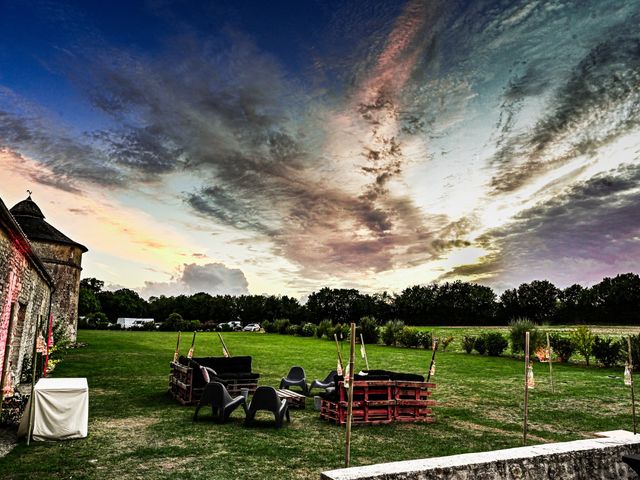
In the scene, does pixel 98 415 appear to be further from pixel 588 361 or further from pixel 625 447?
pixel 588 361

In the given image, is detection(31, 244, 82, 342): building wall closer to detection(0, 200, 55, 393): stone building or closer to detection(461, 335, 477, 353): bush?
detection(0, 200, 55, 393): stone building

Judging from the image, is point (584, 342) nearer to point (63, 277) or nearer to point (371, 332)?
point (371, 332)

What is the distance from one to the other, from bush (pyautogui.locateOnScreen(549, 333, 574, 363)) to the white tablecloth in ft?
79.7

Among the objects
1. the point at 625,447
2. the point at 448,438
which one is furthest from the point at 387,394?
the point at 625,447

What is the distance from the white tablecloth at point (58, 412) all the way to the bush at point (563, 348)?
24.3 meters

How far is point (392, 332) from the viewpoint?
37.6m

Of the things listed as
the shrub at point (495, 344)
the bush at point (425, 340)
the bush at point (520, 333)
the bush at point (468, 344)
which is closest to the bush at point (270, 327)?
the bush at point (425, 340)

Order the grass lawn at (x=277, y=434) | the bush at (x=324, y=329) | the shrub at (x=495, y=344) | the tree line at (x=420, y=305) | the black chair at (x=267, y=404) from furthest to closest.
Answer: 1. the tree line at (x=420, y=305)
2. the bush at (x=324, y=329)
3. the shrub at (x=495, y=344)
4. the black chair at (x=267, y=404)
5. the grass lawn at (x=277, y=434)

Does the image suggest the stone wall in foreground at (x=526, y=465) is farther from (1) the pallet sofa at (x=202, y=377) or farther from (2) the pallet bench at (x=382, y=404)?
(1) the pallet sofa at (x=202, y=377)

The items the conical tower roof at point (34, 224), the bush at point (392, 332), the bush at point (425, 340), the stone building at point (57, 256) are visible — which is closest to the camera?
the conical tower roof at point (34, 224)

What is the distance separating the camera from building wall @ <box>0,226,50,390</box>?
34.6ft

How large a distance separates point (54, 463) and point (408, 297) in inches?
3452

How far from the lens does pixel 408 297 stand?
92188 mm

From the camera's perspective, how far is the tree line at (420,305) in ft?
223
